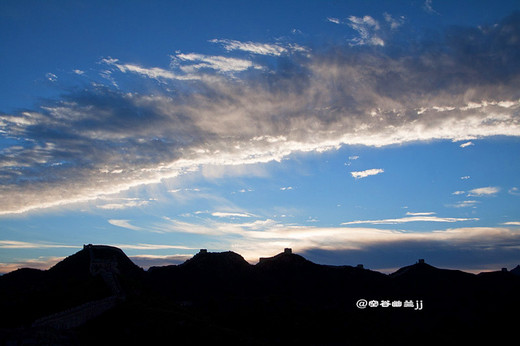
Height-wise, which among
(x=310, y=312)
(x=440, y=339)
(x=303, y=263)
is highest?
(x=303, y=263)

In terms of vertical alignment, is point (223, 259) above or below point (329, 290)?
above

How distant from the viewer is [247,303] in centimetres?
9850

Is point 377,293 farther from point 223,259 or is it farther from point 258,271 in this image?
point 223,259

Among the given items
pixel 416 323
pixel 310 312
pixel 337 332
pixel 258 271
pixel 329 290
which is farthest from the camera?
pixel 258 271

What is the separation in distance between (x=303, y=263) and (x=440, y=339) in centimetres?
5692

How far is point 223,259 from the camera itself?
475 ft

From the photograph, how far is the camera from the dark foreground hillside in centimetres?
4881

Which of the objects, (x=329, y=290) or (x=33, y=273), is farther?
(x=329, y=290)

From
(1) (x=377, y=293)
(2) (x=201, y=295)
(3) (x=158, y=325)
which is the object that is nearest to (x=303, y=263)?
(1) (x=377, y=293)

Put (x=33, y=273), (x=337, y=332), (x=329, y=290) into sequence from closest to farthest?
(x=337, y=332) < (x=33, y=273) < (x=329, y=290)

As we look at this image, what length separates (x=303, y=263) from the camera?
486ft

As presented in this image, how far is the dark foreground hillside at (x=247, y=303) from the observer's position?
1922 inches

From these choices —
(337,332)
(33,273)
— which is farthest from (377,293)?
(33,273)

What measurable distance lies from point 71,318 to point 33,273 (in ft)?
289
